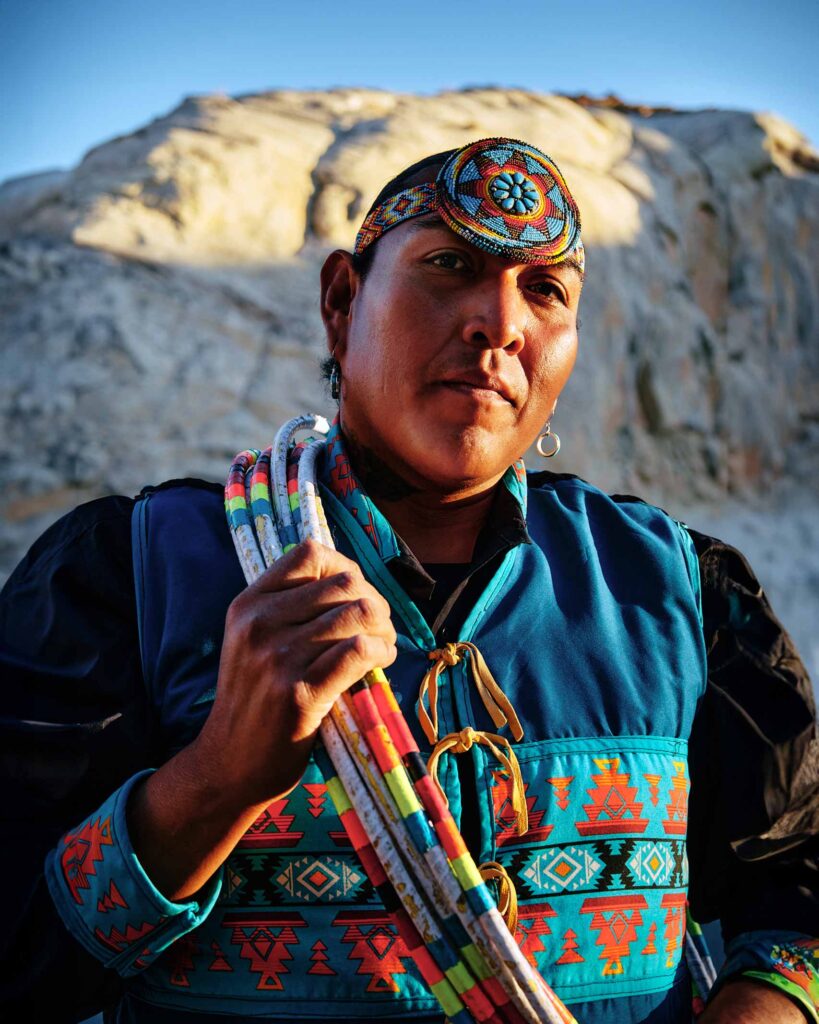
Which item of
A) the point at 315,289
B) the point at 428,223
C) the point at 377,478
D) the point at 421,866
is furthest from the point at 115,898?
the point at 315,289

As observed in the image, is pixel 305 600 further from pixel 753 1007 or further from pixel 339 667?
pixel 753 1007

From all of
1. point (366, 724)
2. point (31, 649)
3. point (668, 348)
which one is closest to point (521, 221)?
point (366, 724)

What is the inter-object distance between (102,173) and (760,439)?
4533 mm

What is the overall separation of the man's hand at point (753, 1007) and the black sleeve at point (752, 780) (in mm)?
113

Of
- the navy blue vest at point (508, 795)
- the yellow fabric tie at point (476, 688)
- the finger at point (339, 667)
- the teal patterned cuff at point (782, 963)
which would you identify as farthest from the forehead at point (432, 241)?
the teal patterned cuff at point (782, 963)

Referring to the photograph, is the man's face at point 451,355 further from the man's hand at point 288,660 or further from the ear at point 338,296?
the man's hand at point 288,660

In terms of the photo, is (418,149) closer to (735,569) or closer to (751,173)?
(751,173)

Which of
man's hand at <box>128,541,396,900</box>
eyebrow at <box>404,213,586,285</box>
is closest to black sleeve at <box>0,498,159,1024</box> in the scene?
man's hand at <box>128,541,396,900</box>

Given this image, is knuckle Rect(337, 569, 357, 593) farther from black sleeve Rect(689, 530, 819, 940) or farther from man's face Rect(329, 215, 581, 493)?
black sleeve Rect(689, 530, 819, 940)

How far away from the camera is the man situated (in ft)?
3.83

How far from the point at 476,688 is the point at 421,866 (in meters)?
0.31

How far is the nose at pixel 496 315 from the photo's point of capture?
1445 mm

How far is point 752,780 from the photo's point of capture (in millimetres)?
1522

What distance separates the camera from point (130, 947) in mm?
1184
